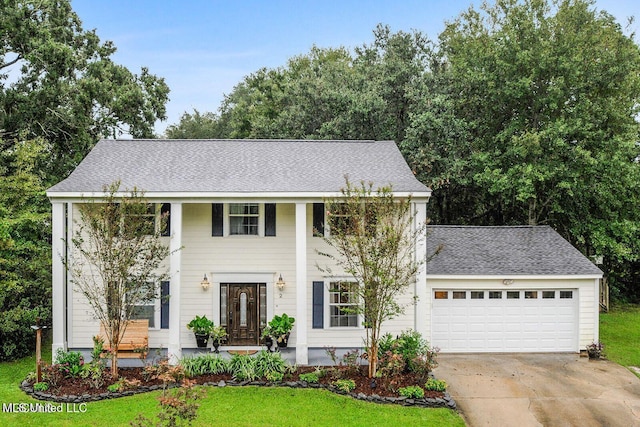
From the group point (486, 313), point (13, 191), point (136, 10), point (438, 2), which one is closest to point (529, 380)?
point (486, 313)

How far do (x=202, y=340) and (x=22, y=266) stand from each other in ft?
18.5

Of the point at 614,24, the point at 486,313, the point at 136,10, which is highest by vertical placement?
the point at 136,10

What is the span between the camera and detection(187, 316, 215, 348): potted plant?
13.2 meters

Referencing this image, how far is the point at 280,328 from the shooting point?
42.8ft

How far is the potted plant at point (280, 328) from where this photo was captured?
13.1 meters

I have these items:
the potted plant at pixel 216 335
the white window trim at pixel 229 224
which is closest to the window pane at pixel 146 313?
the potted plant at pixel 216 335

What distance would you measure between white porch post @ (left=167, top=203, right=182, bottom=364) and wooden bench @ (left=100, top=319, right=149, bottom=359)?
0.73 metres

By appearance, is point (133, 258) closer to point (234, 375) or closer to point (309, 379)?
point (234, 375)

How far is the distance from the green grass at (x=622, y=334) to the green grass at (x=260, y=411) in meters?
6.95

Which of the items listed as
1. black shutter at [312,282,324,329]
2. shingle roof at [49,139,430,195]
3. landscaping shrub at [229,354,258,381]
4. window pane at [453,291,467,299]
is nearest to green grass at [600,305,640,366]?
window pane at [453,291,467,299]

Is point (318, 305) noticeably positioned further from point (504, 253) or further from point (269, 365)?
point (504, 253)

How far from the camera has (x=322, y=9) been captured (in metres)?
25.0

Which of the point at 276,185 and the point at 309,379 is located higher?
the point at 276,185

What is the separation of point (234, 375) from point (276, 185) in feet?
15.2
